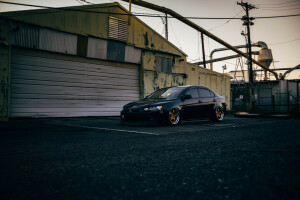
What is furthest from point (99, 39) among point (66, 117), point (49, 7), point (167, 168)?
point (167, 168)

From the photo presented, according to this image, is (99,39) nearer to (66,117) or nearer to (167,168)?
(66,117)

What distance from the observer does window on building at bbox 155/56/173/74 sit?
49.9ft

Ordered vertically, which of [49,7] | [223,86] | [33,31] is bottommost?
[223,86]

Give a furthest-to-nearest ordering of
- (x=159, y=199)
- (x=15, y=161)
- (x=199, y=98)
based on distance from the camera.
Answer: (x=199, y=98) → (x=15, y=161) → (x=159, y=199)

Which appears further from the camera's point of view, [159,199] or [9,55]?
[9,55]

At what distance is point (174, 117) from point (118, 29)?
24.6 feet

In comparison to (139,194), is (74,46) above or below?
above

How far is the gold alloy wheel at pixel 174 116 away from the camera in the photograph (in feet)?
25.0

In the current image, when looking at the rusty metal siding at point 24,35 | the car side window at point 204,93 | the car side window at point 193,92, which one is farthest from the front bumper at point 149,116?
the rusty metal siding at point 24,35

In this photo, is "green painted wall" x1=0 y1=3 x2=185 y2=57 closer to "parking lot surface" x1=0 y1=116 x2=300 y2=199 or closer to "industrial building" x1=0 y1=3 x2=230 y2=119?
"industrial building" x1=0 y1=3 x2=230 y2=119

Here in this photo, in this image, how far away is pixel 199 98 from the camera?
877cm

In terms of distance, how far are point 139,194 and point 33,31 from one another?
1058cm

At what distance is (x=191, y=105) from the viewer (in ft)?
27.4

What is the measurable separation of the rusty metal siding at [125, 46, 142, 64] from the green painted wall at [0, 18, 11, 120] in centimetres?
602
